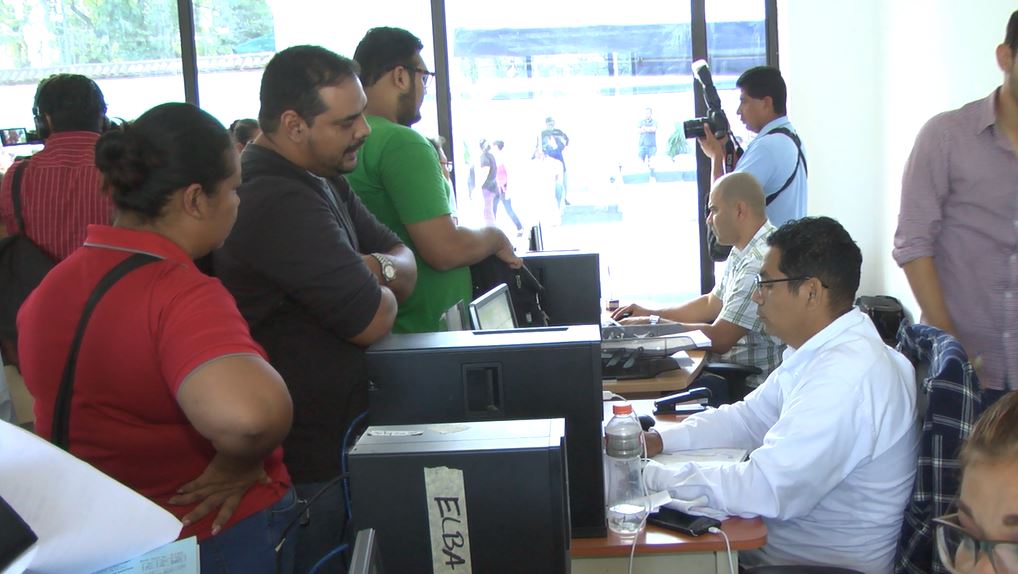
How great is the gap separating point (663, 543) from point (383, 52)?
56.4 inches

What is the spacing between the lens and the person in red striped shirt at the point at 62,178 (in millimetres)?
2619

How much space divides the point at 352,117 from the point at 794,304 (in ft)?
3.41

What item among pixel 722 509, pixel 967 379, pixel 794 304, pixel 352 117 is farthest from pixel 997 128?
pixel 352 117

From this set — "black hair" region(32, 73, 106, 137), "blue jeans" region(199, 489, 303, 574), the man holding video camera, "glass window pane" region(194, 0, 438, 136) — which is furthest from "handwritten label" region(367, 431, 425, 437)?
"glass window pane" region(194, 0, 438, 136)

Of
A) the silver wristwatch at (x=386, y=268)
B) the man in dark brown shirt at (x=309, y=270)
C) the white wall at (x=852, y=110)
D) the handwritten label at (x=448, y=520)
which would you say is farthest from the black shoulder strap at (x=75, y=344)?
the white wall at (x=852, y=110)

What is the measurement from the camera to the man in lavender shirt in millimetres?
2238

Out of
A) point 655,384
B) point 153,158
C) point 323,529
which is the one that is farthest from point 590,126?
point 153,158

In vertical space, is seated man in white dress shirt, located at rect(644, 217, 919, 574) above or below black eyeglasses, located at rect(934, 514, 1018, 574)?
below

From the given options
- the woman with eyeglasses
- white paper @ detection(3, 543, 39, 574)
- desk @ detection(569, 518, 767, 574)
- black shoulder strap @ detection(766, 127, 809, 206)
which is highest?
black shoulder strap @ detection(766, 127, 809, 206)

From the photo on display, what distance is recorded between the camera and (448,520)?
1199 millimetres

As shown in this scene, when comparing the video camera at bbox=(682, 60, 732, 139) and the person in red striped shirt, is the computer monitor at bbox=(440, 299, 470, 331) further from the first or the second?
the video camera at bbox=(682, 60, 732, 139)

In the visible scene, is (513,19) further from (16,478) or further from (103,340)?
(16,478)

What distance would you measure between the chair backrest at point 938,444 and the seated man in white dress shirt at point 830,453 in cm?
9

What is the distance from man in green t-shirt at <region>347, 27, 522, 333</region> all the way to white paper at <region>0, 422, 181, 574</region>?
5.19 feet
